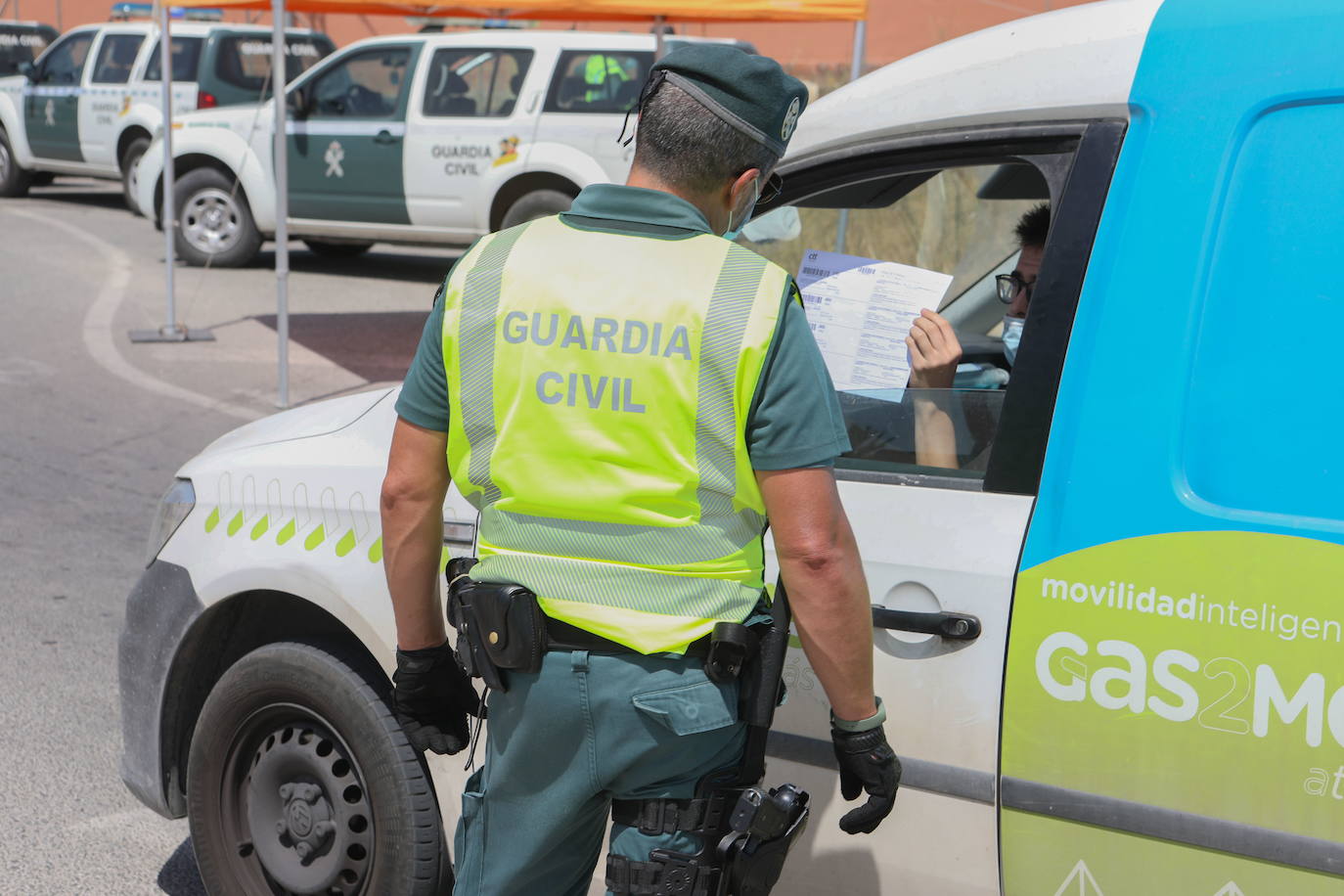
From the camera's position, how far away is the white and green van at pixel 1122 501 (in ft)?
6.42

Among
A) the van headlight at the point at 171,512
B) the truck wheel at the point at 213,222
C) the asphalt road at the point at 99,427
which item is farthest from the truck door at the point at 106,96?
the van headlight at the point at 171,512

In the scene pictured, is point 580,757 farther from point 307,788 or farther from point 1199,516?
point 307,788

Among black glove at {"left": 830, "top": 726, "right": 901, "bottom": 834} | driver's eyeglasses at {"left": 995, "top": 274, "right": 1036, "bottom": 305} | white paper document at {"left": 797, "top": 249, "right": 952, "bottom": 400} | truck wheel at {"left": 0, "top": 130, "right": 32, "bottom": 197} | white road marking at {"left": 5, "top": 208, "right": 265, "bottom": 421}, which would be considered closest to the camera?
black glove at {"left": 830, "top": 726, "right": 901, "bottom": 834}

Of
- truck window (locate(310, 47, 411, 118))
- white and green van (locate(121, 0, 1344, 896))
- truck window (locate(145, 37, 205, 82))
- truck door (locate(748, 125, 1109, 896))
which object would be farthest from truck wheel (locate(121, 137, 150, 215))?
truck door (locate(748, 125, 1109, 896))

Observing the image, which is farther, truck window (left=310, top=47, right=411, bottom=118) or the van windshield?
the van windshield

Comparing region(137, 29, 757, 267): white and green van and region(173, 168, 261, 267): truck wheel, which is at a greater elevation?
region(137, 29, 757, 267): white and green van

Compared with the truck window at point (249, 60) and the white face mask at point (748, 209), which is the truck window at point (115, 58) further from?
the white face mask at point (748, 209)

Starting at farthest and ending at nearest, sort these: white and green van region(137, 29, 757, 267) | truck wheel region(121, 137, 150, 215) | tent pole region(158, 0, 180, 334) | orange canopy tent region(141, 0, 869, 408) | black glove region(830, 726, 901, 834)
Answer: truck wheel region(121, 137, 150, 215)
white and green van region(137, 29, 757, 267)
tent pole region(158, 0, 180, 334)
orange canopy tent region(141, 0, 869, 408)
black glove region(830, 726, 901, 834)

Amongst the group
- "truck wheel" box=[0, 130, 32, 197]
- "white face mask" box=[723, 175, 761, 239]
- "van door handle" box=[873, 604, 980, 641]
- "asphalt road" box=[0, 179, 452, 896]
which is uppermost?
"white face mask" box=[723, 175, 761, 239]

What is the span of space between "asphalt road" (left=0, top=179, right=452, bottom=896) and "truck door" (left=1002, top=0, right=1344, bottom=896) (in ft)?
7.61

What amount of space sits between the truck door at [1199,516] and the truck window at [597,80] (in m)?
10.4

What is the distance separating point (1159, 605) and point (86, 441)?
6777 mm

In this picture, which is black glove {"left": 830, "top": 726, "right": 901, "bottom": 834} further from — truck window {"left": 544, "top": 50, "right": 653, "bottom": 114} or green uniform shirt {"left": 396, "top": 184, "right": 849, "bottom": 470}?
truck window {"left": 544, "top": 50, "right": 653, "bottom": 114}

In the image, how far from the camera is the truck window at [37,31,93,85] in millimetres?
16562
